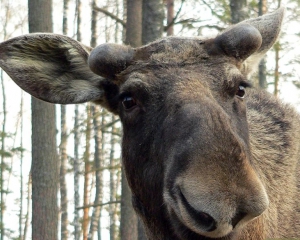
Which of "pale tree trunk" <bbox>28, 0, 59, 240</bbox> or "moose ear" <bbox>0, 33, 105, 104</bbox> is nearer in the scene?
"moose ear" <bbox>0, 33, 105, 104</bbox>

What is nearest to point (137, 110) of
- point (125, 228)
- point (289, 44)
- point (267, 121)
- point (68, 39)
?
point (68, 39)

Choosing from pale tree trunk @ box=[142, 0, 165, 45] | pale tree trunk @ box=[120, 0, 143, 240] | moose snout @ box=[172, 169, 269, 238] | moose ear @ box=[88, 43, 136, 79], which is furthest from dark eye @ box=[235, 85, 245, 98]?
pale tree trunk @ box=[120, 0, 143, 240]

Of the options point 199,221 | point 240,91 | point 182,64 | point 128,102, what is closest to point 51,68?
point 128,102

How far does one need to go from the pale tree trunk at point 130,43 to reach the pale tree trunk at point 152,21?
1.46 m

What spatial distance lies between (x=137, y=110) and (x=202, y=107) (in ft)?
2.88

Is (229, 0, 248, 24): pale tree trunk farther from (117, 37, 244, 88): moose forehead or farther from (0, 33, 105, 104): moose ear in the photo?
(117, 37, 244, 88): moose forehead

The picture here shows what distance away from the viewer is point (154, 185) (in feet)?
16.6

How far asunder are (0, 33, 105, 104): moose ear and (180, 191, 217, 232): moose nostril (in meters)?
2.30

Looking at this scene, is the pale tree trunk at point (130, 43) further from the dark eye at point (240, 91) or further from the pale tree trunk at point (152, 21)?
the dark eye at point (240, 91)

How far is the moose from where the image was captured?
4090mm

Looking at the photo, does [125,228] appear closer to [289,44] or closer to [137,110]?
[289,44]

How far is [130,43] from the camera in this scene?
48.6 feet

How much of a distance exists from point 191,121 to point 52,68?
7.78 feet

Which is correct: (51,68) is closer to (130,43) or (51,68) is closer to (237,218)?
(237,218)
